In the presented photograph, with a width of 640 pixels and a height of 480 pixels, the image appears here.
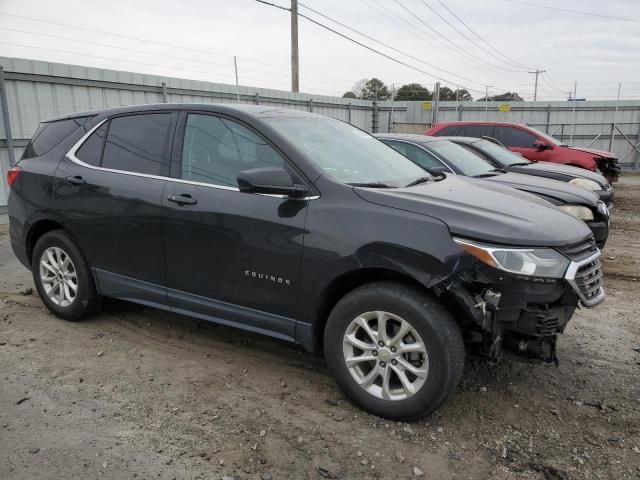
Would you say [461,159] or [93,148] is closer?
[93,148]

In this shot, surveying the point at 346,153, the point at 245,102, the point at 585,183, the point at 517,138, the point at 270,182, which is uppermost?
the point at 245,102

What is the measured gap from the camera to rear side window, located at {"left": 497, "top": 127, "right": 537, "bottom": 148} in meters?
11.2

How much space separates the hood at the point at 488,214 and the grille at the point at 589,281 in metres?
0.17

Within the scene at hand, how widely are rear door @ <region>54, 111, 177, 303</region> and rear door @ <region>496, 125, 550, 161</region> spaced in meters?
9.15

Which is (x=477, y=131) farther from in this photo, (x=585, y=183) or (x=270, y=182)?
(x=270, y=182)

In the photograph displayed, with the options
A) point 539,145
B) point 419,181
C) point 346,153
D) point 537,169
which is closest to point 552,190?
point 537,169

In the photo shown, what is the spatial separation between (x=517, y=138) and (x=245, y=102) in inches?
273

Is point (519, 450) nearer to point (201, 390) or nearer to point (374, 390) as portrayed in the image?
point (374, 390)

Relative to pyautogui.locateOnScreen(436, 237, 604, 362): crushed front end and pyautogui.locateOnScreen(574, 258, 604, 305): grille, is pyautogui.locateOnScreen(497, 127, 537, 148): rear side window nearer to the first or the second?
pyautogui.locateOnScreen(574, 258, 604, 305): grille

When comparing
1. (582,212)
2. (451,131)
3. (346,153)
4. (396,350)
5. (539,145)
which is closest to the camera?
(396,350)

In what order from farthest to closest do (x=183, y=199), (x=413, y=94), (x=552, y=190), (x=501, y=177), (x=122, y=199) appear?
(x=413, y=94) < (x=501, y=177) < (x=552, y=190) < (x=122, y=199) < (x=183, y=199)

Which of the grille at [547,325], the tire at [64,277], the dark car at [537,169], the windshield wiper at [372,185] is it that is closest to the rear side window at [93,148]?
the tire at [64,277]

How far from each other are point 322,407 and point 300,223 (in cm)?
112

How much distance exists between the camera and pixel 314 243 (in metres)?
2.99
